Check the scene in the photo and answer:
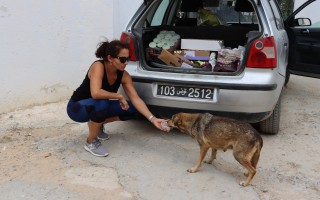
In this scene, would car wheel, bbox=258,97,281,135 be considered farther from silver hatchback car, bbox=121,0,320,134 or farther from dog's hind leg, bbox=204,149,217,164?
dog's hind leg, bbox=204,149,217,164

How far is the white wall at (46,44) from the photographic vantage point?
455 centimetres

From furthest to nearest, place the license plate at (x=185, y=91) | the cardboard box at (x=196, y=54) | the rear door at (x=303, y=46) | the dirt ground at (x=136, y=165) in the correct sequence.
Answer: the rear door at (x=303, y=46) → the cardboard box at (x=196, y=54) → the license plate at (x=185, y=91) → the dirt ground at (x=136, y=165)

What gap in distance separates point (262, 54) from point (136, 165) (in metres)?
1.51

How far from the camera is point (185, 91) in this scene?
142 inches

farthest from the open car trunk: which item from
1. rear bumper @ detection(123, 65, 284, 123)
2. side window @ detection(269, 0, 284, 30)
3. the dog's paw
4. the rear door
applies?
the dog's paw

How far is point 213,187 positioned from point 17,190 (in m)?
1.52

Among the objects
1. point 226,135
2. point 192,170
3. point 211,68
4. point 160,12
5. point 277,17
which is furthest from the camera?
point 160,12

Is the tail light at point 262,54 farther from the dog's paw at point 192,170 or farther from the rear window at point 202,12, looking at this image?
the rear window at point 202,12

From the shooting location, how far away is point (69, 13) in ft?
16.6

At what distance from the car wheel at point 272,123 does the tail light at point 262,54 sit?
2.41ft

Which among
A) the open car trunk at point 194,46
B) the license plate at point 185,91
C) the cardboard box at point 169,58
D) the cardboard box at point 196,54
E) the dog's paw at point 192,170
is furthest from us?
the cardboard box at point 196,54

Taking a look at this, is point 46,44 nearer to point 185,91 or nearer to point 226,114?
point 185,91

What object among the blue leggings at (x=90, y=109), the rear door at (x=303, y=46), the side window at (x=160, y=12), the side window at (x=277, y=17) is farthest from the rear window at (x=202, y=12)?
the blue leggings at (x=90, y=109)

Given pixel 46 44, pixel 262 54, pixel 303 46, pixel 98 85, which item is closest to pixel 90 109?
pixel 98 85
